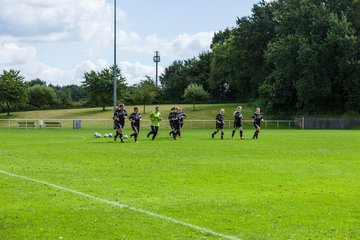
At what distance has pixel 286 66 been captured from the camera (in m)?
64.4

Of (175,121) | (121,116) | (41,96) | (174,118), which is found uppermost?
(41,96)

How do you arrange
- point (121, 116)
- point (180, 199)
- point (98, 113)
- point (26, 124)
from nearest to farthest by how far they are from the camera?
point (180, 199), point (121, 116), point (26, 124), point (98, 113)

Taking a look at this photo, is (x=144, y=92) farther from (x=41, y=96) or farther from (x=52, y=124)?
(x=41, y=96)

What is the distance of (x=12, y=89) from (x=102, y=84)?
41.1 feet

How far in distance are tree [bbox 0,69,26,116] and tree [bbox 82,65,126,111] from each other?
890 centimetres

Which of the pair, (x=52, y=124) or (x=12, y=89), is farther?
(x=12, y=89)

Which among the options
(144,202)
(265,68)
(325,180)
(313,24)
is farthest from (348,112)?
(144,202)

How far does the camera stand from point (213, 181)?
13500 millimetres

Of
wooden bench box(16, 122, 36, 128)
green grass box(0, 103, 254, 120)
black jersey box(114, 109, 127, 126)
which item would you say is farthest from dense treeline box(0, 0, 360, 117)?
black jersey box(114, 109, 127, 126)

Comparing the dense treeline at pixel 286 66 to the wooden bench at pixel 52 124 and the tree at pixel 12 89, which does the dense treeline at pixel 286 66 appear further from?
the wooden bench at pixel 52 124

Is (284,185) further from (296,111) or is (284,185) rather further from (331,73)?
(296,111)

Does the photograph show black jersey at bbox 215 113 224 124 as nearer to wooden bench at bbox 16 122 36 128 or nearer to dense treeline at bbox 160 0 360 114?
dense treeline at bbox 160 0 360 114

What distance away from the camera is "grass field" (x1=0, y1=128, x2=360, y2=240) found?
8.24 m

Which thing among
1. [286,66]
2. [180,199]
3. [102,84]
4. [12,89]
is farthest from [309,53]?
[180,199]
